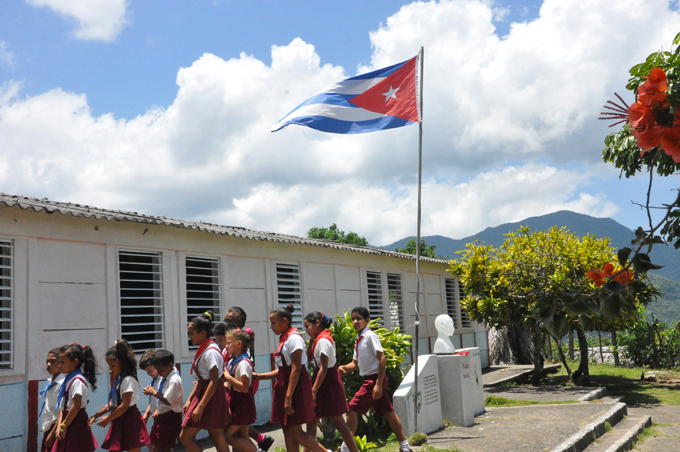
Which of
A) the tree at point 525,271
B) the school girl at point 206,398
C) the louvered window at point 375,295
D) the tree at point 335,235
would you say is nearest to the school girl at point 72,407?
the school girl at point 206,398

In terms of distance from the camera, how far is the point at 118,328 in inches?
333

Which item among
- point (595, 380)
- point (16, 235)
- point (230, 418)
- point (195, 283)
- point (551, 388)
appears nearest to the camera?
Answer: point (230, 418)

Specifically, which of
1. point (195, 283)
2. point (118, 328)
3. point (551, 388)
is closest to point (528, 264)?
point (551, 388)

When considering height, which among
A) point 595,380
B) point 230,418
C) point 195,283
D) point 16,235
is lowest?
point 595,380

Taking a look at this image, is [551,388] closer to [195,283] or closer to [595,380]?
[595,380]

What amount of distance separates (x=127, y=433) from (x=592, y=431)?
599 cm

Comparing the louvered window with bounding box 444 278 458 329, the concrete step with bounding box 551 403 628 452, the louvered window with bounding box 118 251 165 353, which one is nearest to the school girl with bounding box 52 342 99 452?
the louvered window with bounding box 118 251 165 353

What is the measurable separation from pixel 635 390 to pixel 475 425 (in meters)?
7.46

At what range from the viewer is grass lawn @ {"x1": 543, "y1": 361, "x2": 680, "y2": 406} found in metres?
12.8

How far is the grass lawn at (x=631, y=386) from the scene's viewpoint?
42.0ft

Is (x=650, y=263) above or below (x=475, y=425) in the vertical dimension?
above

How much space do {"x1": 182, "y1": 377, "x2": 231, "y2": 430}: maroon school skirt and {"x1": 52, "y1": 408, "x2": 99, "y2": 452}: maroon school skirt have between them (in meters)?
0.88

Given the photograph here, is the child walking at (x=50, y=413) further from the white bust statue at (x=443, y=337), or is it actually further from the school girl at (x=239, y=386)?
the white bust statue at (x=443, y=337)

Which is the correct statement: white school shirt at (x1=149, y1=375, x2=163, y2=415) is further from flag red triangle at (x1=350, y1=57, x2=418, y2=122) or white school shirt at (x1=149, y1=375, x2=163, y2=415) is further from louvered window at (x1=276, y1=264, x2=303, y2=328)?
louvered window at (x1=276, y1=264, x2=303, y2=328)
